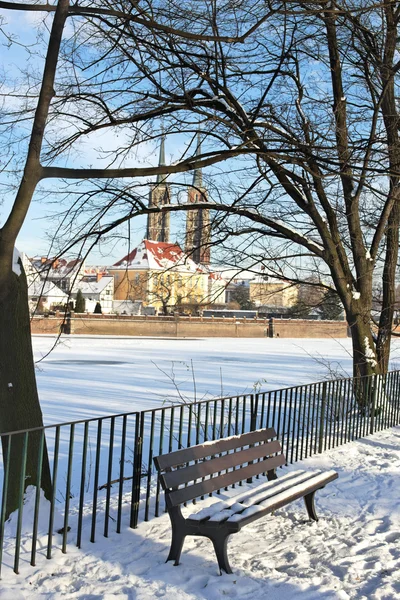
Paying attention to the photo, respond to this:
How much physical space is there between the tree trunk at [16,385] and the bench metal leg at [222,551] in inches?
70.2

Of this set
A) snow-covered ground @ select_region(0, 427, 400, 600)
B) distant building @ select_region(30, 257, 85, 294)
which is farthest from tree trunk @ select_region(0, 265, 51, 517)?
distant building @ select_region(30, 257, 85, 294)

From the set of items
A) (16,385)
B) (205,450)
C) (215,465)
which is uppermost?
(16,385)

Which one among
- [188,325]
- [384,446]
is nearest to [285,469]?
[384,446]

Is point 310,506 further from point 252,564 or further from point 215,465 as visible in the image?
point 252,564

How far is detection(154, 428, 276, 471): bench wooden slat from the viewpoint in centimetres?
455

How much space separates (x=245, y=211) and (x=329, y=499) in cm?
608

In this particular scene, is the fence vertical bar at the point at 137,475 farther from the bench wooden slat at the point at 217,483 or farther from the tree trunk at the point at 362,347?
the tree trunk at the point at 362,347

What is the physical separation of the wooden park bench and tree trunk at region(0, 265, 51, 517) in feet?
4.38

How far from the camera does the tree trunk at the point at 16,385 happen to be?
213 inches

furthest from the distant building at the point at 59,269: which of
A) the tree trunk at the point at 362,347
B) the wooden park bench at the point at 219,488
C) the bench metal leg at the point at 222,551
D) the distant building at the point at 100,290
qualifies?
the distant building at the point at 100,290

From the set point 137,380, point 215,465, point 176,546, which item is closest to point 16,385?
point 215,465

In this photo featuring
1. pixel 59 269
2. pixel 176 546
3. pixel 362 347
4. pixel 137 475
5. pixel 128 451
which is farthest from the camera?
pixel 362 347

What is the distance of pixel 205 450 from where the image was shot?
16.5 feet

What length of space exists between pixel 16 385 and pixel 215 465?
69.3 inches
